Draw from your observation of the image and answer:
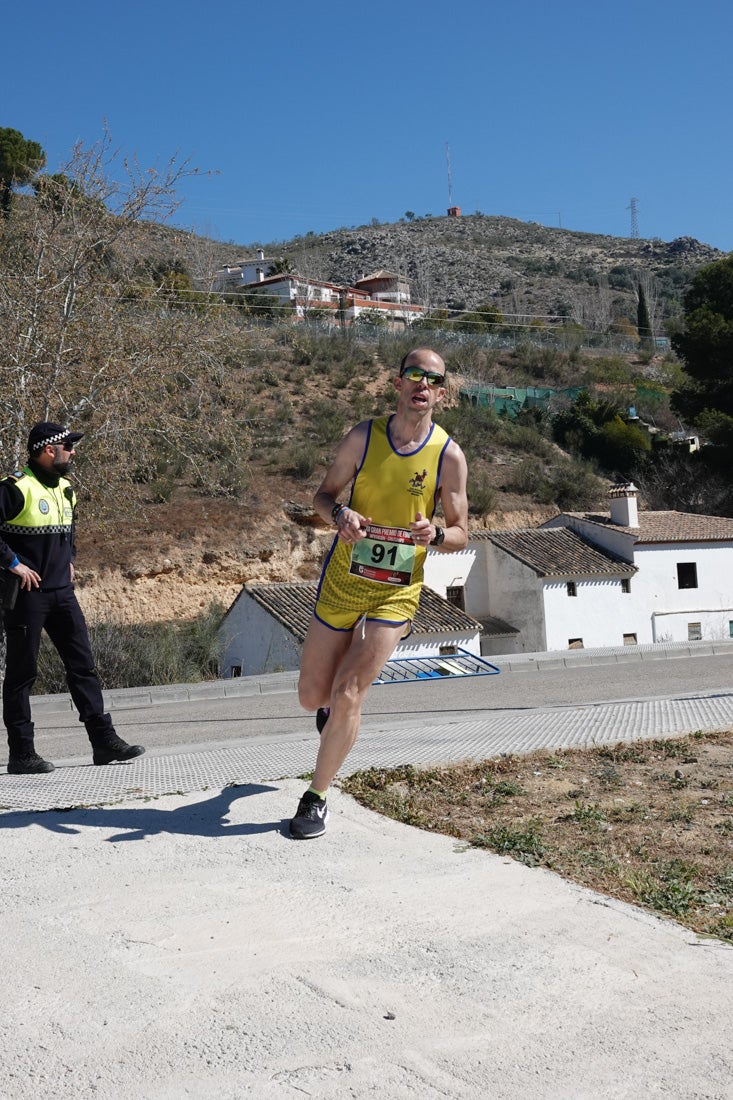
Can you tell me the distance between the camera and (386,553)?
4656mm

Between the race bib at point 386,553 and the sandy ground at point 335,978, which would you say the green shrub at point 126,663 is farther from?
the sandy ground at point 335,978

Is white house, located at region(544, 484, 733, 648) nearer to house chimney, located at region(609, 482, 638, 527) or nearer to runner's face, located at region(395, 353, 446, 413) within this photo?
house chimney, located at region(609, 482, 638, 527)

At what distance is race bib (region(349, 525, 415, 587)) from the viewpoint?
4648mm

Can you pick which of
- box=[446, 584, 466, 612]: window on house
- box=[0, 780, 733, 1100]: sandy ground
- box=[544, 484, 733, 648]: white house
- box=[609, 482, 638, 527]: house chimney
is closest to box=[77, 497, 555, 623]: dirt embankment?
box=[446, 584, 466, 612]: window on house

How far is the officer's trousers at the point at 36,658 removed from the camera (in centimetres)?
616

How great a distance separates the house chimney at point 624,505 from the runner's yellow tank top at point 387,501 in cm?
3537

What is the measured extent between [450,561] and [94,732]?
33691mm

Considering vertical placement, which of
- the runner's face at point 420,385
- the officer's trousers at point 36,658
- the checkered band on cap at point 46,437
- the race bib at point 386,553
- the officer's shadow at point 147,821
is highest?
the checkered band on cap at point 46,437

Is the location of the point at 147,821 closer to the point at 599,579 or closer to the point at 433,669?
the point at 433,669

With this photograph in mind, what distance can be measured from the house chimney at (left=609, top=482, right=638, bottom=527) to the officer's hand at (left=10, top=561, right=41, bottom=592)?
34.7 meters

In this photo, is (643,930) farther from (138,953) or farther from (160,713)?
(160,713)

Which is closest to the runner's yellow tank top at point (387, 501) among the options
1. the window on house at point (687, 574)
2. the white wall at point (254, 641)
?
the white wall at point (254, 641)

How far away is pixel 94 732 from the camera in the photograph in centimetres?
636

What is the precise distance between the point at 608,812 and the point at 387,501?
168 cm
